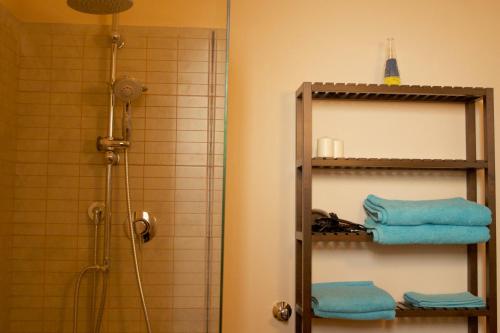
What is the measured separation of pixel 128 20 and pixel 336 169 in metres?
1.07

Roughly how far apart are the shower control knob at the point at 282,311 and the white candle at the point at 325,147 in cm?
62

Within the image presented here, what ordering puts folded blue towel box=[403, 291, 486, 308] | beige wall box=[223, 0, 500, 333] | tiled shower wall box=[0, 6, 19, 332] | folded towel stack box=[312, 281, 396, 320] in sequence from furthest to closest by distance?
beige wall box=[223, 0, 500, 333], folded blue towel box=[403, 291, 486, 308], folded towel stack box=[312, 281, 396, 320], tiled shower wall box=[0, 6, 19, 332]

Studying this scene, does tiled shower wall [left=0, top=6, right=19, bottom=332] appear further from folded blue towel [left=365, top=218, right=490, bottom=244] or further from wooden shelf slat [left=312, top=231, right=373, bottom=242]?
folded blue towel [left=365, top=218, right=490, bottom=244]

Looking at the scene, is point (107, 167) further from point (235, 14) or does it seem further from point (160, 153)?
point (235, 14)

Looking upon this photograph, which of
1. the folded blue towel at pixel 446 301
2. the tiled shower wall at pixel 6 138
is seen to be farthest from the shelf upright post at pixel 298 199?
the tiled shower wall at pixel 6 138

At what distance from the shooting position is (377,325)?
7.06 ft

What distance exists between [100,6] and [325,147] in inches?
39.1

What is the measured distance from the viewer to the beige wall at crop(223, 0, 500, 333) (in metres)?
2.14

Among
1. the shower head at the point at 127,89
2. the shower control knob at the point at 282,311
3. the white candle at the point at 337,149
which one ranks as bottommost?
the shower control knob at the point at 282,311

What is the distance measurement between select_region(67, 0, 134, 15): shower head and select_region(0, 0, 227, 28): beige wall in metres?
0.01

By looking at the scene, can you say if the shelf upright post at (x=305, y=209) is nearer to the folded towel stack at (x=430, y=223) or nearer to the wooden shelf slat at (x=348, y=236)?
the wooden shelf slat at (x=348, y=236)

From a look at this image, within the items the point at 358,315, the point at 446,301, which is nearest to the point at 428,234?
the point at 446,301

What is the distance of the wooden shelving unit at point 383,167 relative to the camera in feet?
6.41

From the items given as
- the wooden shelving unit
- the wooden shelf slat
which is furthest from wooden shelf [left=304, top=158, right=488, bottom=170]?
the wooden shelf slat
